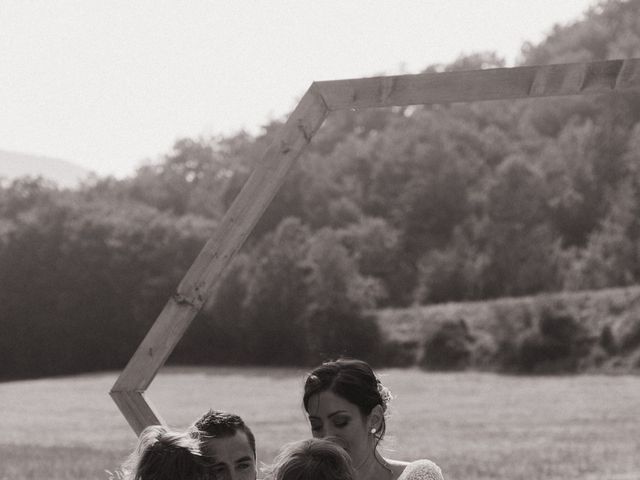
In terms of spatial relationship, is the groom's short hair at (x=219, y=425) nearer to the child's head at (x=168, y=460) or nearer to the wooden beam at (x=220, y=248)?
the child's head at (x=168, y=460)

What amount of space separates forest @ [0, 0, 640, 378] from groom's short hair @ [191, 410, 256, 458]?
5492 cm

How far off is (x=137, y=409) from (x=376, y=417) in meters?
1.10

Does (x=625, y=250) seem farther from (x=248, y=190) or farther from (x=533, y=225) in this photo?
(x=248, y=190)

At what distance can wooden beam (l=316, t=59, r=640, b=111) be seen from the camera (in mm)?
4141

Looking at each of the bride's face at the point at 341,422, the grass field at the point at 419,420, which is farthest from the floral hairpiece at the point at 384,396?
the grass field at the point at 419,420

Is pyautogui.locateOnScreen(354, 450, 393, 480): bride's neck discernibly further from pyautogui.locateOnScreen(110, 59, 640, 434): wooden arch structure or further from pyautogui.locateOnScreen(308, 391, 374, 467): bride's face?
pyautogui.locateOnScreen(110, 59, 640, 434): wooden arch structure

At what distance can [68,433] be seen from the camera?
31531 mm

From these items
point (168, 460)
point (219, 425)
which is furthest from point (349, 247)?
point (168, 460)

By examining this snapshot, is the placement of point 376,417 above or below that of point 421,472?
above

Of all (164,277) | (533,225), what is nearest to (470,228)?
(533,225)

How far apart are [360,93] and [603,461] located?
1673 centimetres

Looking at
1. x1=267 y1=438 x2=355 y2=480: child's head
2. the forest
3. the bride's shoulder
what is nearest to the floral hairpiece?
the bride's shoulder

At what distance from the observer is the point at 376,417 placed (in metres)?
3.78

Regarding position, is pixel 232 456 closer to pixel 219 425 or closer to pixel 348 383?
pixel 219 425
